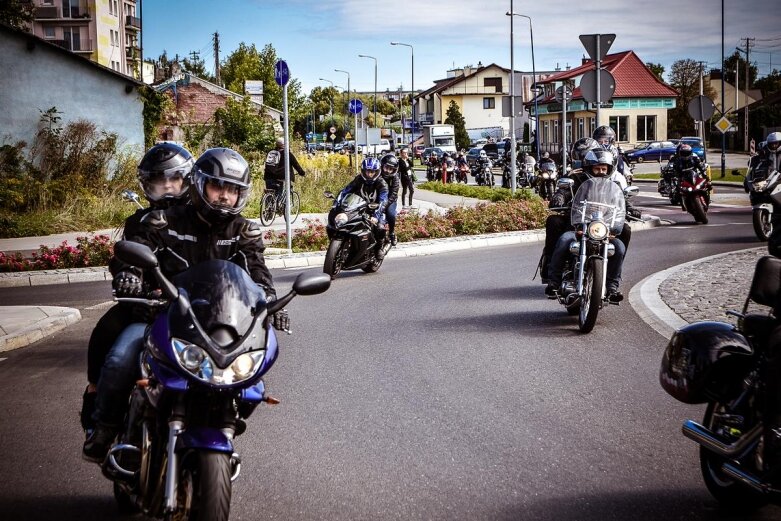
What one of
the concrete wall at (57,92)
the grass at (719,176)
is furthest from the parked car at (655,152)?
the concrete wall at (57,92)

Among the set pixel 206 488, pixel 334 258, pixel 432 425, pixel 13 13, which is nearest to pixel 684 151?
pixel 334 258

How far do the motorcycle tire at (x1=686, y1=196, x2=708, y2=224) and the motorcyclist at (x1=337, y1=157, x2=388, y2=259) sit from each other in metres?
10.6

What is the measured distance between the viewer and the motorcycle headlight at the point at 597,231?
31.4 feet

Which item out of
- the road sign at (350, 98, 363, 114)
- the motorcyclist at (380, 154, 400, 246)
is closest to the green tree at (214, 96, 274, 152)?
the road sign at (350, 98, 363, 114)

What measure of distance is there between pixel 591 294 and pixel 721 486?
486cm

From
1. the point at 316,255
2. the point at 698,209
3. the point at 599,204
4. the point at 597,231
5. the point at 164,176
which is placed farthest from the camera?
the point at 698,209

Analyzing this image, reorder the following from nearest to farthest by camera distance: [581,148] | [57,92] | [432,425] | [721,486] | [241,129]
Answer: [721,486] → [432,425] → [581,148] → [57,92] → [241,129]

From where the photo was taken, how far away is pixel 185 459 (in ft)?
12.4

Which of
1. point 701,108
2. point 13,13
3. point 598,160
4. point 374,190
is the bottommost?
point 374,190

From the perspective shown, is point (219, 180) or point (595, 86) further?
point (595, 86)

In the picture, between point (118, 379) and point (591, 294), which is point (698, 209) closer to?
point (591, 294)

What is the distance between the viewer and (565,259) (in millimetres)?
10195

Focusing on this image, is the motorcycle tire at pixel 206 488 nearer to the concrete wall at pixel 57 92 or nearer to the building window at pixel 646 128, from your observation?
the concrete wall at pixel 57 92

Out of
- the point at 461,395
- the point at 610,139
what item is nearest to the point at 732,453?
the point at 461,395
